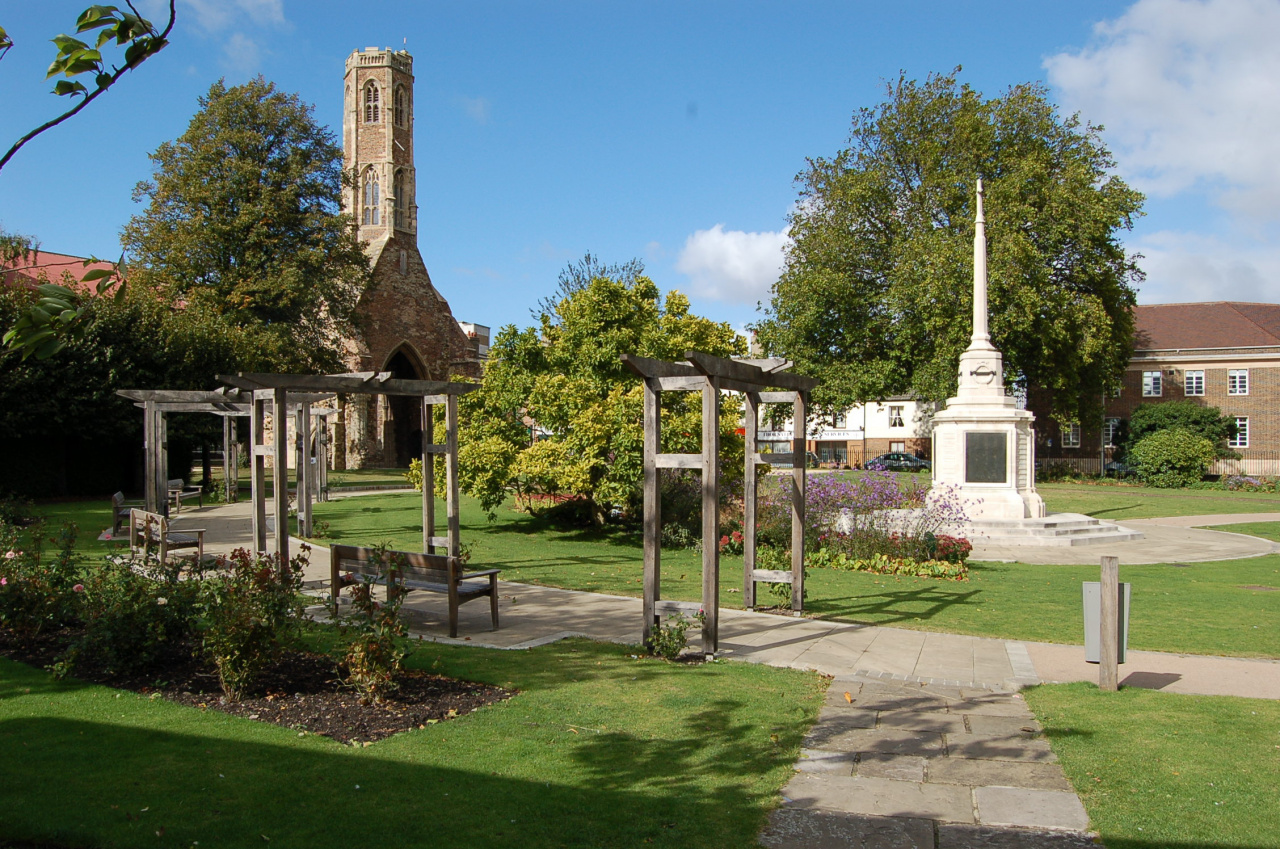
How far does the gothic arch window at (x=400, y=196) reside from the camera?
51688 millimetres

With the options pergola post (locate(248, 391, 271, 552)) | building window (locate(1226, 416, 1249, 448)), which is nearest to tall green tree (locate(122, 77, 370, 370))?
pergola post (locate(248, 391, 271, 552))

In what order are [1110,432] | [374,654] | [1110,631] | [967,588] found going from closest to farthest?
1. [374,654]
2. [1110,631]
3. [967,588]
4. [1110,432]

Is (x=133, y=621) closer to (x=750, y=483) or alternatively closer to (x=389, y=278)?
(x=750, y=483)

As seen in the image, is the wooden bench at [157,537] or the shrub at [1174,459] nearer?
the wooden bench at [157,537]

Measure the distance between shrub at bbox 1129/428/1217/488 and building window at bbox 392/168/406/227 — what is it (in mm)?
40576

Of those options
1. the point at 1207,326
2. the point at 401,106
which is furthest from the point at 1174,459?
the point at 401,106

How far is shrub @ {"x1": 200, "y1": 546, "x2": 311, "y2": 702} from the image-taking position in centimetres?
579

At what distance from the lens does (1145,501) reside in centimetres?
3011

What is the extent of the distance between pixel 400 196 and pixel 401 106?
5879mm

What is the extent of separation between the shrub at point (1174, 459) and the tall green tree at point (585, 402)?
30.5m

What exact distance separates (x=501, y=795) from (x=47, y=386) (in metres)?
25.0

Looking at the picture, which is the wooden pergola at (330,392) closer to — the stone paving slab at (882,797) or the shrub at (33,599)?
the shrub at (33,599)

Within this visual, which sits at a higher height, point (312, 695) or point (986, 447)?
point (986, 447)

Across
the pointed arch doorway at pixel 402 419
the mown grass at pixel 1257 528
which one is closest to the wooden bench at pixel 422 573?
the mown grass at pixel 1257 528
